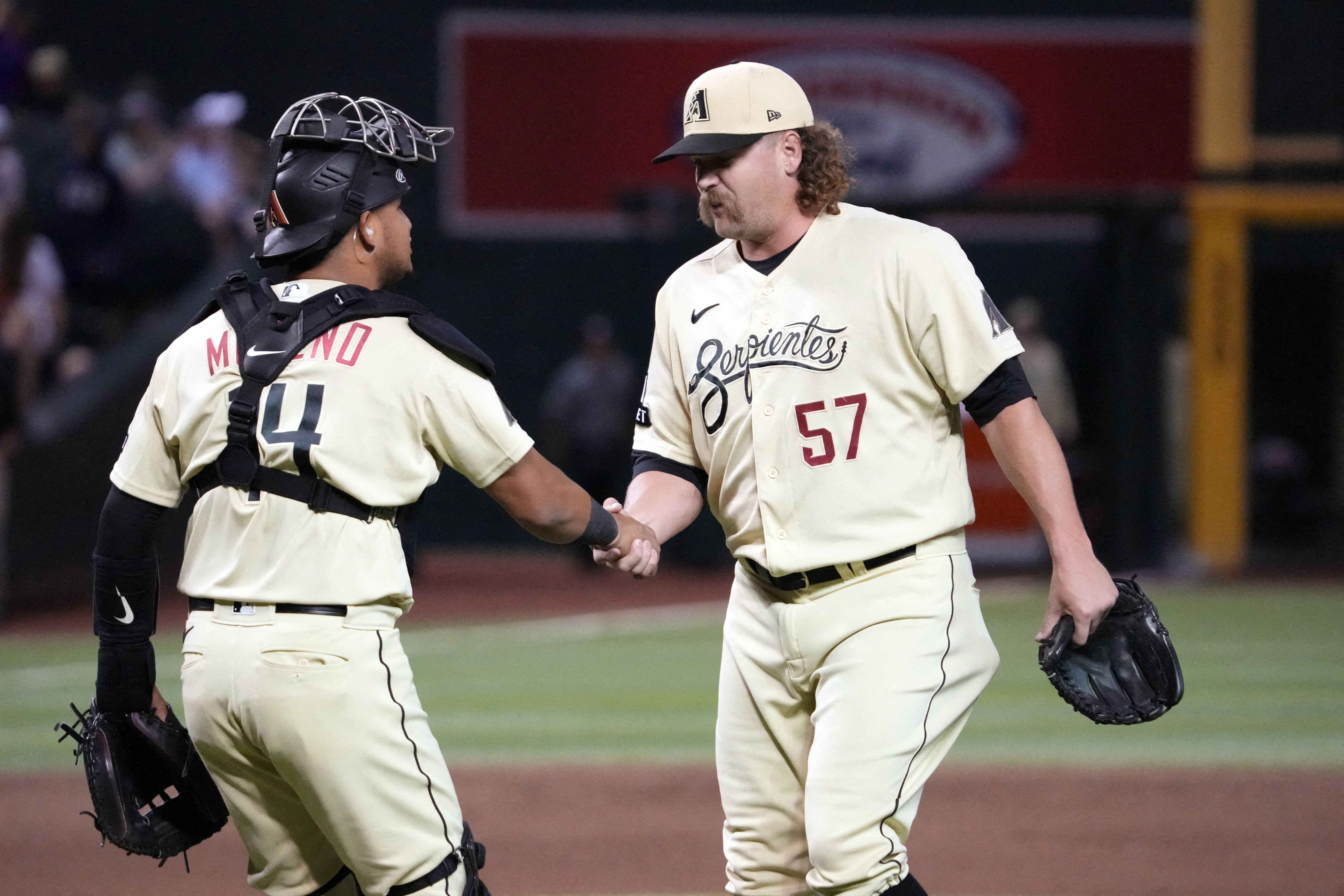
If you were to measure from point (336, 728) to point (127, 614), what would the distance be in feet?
1.90

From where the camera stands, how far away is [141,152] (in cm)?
1330

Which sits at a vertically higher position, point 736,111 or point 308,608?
point 736,111

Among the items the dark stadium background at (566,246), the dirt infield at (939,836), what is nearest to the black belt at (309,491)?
the dirt infield at (939,836)

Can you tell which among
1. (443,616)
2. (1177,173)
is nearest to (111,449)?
(443,616)

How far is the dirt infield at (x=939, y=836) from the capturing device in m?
5.28

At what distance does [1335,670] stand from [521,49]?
432 inches

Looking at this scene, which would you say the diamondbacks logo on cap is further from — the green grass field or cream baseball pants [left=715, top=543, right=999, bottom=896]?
the green grass field

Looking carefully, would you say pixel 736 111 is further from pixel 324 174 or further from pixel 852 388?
pixel 324 174

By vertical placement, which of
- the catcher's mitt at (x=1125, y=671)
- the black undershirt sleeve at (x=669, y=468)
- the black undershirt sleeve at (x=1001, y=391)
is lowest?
the catcher's mitt at (x=1125, y=671)

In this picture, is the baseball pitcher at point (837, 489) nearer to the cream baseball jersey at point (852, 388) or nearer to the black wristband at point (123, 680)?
the cream baseball jersey at point (852, 388)

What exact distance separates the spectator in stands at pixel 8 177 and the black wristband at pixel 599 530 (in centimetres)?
878

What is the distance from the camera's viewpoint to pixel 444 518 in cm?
1728

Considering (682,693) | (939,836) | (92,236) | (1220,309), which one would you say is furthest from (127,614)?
(1220,309)

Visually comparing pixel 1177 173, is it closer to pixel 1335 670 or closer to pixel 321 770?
pixel 1335 670
